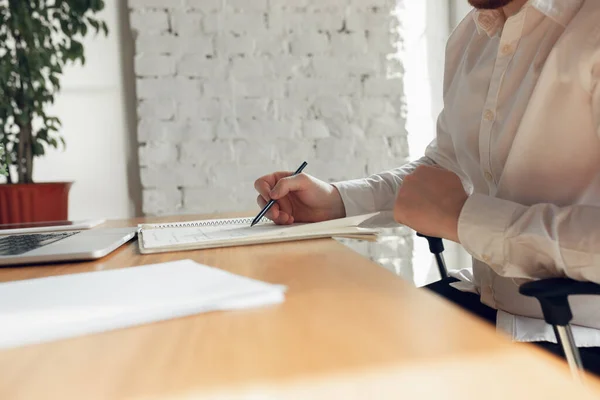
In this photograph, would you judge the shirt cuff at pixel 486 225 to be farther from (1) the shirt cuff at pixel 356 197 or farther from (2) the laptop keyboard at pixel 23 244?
(2) the laptop keyboard at pixel 23 244

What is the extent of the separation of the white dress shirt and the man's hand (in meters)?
0.02

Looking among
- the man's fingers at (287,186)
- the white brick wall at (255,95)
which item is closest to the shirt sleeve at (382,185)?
the man's fingers at (287,186)

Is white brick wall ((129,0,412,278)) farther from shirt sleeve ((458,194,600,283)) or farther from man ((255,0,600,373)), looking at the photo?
shirt sleeve ((458,194,600,283))

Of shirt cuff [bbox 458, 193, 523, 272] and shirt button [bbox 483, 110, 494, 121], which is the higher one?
shirt button [bbox 483, 110, 494, 121]

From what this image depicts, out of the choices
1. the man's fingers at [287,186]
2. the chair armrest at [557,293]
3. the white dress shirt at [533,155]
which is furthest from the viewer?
the man's fingers at [287,186]

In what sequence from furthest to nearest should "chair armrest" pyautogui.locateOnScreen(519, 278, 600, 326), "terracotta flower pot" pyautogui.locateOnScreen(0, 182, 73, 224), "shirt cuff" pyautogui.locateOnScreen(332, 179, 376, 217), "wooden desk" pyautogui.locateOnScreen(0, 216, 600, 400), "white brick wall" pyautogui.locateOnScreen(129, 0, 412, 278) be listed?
"white brick wall" pyautogui.locateOnScreen(129, 0, 412, 278)
"terracotta flower pot" pyautogui.locateOnScreen(0, 182, 73, 224)
"shirt cuff" pyautogui.locateOnScreen(332, 179, 376, 217)
"chair armrest" pyautogui.locateOnScreen(519, 278, 600, 326)
"wooden desk" pyautogui.locateOnScreen(0, 216, 600, 400)

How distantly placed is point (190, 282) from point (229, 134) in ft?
4.71

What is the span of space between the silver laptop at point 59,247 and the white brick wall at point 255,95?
3.25 ft

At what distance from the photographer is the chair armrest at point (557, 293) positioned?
517 millimetres

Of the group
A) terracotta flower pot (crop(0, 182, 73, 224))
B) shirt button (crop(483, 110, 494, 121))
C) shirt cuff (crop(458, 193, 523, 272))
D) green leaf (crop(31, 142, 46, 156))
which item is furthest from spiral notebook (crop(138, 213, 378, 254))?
green leaf (crop(31, 142, 46, 156))

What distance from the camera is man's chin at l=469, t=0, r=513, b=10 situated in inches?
32.2

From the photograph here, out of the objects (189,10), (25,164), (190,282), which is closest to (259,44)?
(189,10)

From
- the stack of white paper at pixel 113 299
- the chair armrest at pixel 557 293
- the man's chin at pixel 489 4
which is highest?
the man's chin at pixel 489 4

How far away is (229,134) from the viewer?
6.15ft
